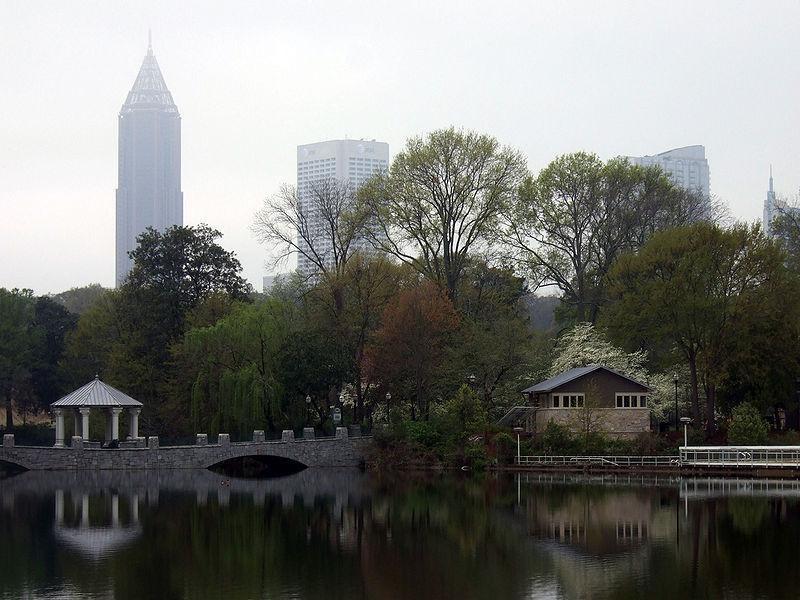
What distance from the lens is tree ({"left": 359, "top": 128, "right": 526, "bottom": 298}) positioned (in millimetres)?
71375

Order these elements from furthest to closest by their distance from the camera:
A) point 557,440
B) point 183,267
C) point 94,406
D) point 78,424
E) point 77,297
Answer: point 77,297, point 183,267, point 78,424, point 94,406, point 557,440

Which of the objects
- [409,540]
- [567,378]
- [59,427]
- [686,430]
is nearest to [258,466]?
[59,427]

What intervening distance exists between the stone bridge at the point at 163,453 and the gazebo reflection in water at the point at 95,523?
11.0m

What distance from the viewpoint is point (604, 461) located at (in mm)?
57969

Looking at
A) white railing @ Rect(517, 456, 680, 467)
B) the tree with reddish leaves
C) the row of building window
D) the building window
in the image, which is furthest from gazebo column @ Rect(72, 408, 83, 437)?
the building window

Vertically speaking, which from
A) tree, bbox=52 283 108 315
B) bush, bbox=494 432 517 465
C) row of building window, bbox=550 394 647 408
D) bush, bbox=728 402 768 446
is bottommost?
bush, bbox=494 432 517 465

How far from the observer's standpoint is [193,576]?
3009 centimetres

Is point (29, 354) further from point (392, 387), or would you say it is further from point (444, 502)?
point (444, 502)

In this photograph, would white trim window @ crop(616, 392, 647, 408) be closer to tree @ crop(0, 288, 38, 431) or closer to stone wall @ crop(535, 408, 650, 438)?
stone wall @ crop(535, 408, 650, 438)

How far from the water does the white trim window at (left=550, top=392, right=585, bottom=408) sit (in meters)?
7.17

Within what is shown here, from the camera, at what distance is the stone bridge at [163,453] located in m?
63.3

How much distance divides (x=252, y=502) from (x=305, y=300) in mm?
26001

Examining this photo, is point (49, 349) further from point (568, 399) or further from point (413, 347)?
point (568, 399)

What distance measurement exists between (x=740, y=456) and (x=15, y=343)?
1896 inches
